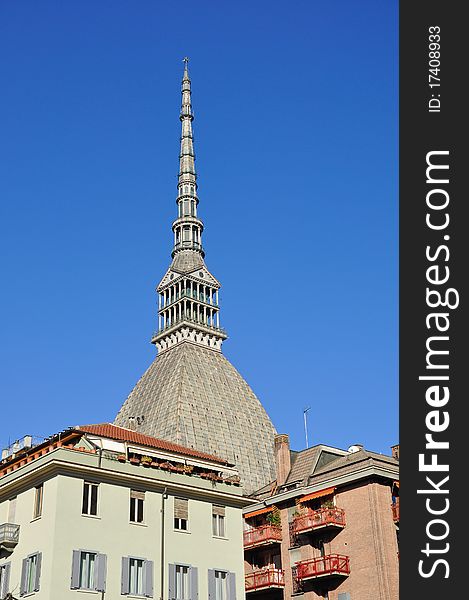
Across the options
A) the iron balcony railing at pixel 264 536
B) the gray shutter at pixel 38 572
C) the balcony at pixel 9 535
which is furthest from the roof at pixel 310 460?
the gray shutter at pixel 38 572

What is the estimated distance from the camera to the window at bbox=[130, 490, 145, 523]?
157 feet

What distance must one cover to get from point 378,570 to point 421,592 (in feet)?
144

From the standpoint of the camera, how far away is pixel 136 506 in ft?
159

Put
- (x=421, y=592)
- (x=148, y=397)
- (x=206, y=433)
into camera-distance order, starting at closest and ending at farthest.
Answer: (x=421, y=592) → (x=206, y=433) → (x=148, y=397)

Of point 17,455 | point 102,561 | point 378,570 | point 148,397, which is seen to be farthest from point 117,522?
point 148,397

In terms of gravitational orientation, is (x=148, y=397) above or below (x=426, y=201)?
above

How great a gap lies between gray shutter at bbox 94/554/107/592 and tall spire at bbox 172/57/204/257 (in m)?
109

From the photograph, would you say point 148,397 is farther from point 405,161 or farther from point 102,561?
point 405,161

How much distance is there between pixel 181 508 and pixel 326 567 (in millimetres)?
15847

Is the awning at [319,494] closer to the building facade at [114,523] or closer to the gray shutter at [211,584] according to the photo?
the building facade at [114,523]

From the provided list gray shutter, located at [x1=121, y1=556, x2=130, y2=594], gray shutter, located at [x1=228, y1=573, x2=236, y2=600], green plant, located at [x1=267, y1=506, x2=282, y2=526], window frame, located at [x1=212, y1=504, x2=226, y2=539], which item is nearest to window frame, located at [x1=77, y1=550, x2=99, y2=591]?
gray shutter, located at [x1=121, y1=556, x2=130, y2=594]

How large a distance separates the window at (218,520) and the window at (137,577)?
6100 mm

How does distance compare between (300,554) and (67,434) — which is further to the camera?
(300,554)

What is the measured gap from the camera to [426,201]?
18656mm
